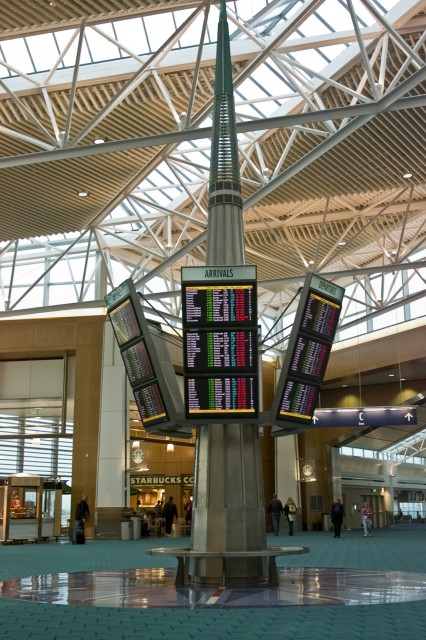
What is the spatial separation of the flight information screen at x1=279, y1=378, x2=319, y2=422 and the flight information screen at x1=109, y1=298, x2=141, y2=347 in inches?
96.7

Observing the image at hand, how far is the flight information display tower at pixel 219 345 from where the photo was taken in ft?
35.1

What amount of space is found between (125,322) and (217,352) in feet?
6.76

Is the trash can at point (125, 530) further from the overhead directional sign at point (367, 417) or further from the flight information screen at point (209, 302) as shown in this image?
the flight information screen at point (209, 302)

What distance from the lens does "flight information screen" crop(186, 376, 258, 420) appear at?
420 inches

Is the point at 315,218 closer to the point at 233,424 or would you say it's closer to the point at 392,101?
the point at 392,101

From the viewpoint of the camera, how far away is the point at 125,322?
480 inches

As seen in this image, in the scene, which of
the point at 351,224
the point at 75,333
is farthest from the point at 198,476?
the point at 75,333

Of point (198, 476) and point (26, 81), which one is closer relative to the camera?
point (198, 476)

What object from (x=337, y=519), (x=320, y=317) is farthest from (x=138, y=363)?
(x=337, y=519)

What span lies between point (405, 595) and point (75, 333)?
76.9 feet

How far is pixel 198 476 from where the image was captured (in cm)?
1142

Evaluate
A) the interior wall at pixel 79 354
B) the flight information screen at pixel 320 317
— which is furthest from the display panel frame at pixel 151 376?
the interior wall at pixel 79 354

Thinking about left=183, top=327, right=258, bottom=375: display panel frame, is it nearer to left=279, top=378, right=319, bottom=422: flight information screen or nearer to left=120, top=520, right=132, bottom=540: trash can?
left=279, top=378, right=319, bottom=422: flight information screen

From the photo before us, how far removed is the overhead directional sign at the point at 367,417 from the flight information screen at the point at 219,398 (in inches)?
751
